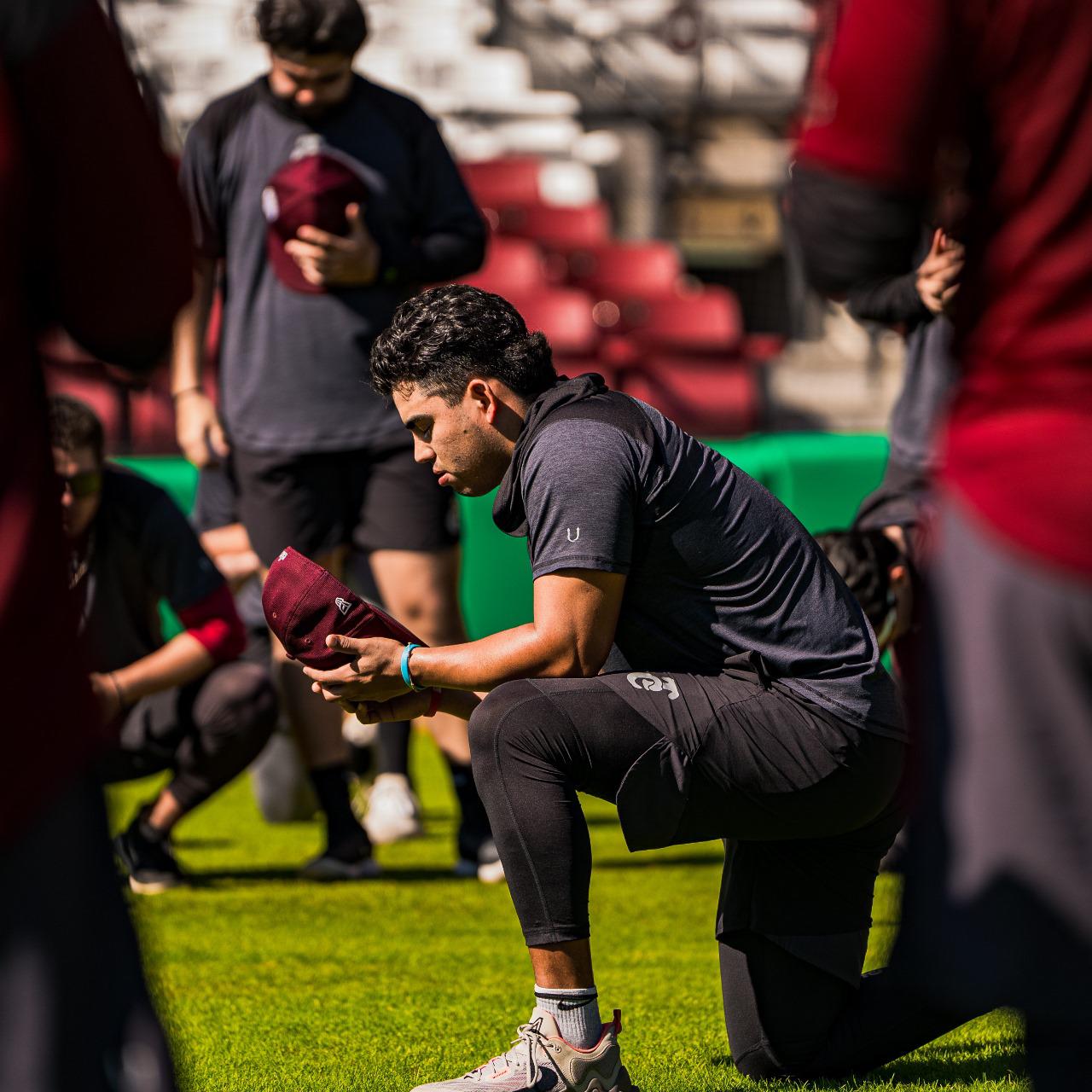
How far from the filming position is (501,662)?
3000 millimetres

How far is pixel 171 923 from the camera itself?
4.52 m

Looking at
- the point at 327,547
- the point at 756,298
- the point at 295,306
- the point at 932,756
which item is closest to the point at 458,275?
the point at 295,306

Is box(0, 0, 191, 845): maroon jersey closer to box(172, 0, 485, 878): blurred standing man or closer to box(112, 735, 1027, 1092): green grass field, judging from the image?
box(112, 735, 1027, 1092): green grass field

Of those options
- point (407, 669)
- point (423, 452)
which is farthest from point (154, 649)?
point (407, 669)

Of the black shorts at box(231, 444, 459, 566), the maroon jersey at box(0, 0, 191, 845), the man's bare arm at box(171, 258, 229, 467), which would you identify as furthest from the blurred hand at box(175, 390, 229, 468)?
the maroon jersey at box(0, 0, 191, 845)

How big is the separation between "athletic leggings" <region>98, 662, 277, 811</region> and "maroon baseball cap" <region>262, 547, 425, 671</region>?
1.90 m

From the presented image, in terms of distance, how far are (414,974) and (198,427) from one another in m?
1.76

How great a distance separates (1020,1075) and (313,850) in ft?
9.45

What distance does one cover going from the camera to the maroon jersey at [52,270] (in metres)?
1.52

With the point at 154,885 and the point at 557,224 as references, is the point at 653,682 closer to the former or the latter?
the point at 154,885

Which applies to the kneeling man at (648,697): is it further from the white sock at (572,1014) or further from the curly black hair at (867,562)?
the curly black hair at (867,562)

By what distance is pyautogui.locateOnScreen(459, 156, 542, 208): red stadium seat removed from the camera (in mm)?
15586

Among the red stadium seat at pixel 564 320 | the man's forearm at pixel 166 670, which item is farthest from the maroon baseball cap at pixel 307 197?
the red stadium seat at pixel 564 320

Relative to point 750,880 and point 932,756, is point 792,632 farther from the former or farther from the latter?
point 932,756
